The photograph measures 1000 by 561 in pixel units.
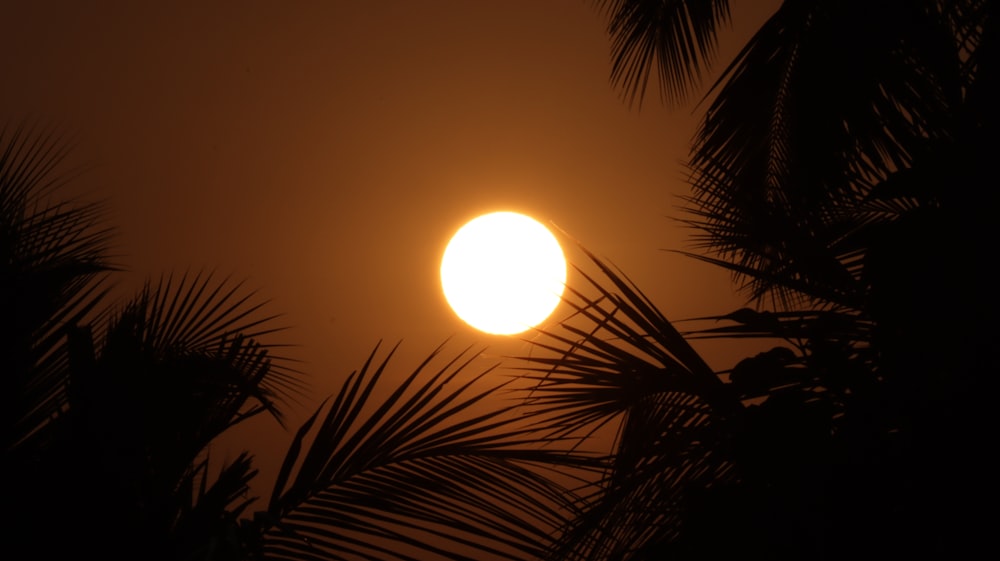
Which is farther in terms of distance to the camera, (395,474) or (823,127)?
(823,127)

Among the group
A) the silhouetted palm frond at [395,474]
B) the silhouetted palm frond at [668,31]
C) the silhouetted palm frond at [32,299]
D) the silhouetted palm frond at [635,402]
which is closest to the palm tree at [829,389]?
the silhouetted palm frond at [635,402]

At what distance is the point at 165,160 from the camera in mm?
5582

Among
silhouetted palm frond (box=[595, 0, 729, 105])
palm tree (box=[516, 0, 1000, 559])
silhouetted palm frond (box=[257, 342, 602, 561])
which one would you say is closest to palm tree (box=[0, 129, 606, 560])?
silhouetted palm frond (box=[257, 342, 602, 561])

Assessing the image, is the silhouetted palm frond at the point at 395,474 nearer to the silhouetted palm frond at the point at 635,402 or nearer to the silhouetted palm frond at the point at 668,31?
the silhouetted palm frond at the point at 635,402

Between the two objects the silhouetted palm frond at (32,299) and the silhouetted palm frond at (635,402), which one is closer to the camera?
the silhouetted palm frond at (635,402)

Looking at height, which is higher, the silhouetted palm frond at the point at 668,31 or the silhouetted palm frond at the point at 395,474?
the silhouetted palm frond at the point at 668,31

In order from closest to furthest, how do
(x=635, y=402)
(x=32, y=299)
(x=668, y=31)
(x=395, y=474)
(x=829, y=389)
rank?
1. (x=829, y=389)
2. (x=635, y=402)
3. (x=395, y=474)
4. (x=32, y=299)
5. (x=668, y=31)

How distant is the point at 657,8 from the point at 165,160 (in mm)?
3512

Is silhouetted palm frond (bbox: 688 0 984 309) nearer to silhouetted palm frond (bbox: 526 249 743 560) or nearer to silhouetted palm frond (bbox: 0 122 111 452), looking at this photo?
silhouetted palm frond (bbox: 526 249 743 560)

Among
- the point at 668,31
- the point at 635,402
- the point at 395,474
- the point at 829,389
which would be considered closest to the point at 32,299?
the point at 395,474

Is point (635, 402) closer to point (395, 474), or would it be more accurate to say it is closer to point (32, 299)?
point (395, 474)

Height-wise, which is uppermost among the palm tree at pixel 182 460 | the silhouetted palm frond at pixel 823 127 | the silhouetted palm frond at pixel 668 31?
the silhouetted palm frond at pixel 668 31

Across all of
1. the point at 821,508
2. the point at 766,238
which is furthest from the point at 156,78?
the point at 821,508

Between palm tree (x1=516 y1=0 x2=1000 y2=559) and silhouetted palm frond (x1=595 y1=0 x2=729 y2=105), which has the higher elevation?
silhouetted palm frond (x1=595 y1=0 x2=729 y2=105)
